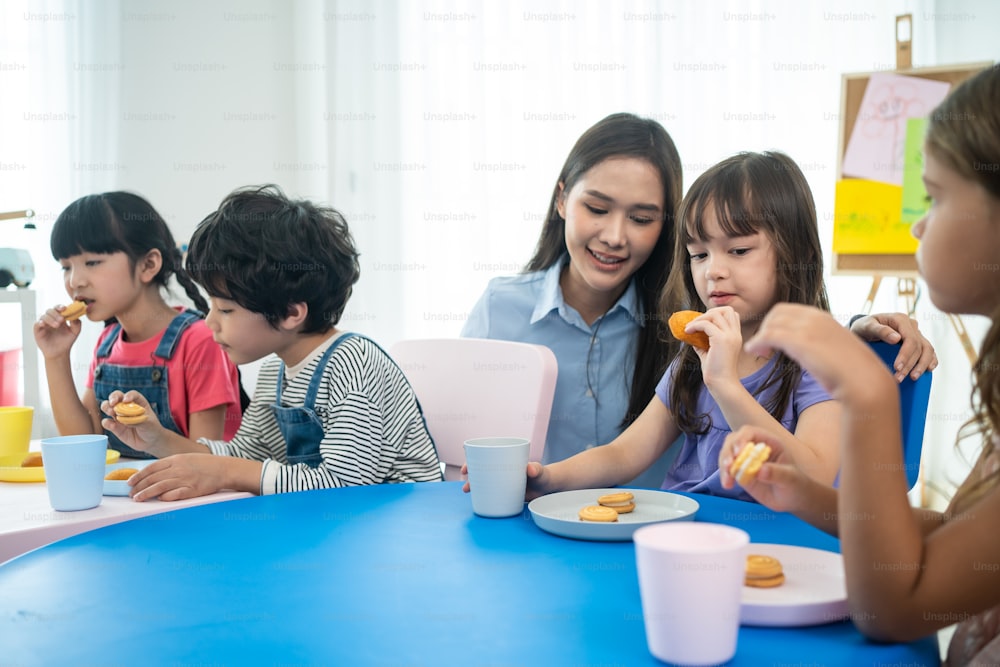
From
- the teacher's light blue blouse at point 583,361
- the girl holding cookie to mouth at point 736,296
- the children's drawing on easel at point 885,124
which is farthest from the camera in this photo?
the children's drawing on easel at point 885,124

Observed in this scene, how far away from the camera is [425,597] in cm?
80

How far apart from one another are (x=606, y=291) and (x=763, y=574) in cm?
125

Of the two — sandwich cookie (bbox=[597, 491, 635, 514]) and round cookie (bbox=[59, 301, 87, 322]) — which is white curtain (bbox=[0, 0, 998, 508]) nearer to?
round cookie (bbox=[59, 301, 87, 322])

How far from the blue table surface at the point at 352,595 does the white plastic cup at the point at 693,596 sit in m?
0.03

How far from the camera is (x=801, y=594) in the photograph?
2.47ft

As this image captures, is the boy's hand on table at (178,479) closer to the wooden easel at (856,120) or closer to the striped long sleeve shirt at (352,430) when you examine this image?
the striped long sleeve shirt at (352,430)

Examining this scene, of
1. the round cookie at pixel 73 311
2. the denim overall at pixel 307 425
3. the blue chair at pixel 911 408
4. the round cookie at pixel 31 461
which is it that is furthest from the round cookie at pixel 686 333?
the round cookie at pixel 73 311

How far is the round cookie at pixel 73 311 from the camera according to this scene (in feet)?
6.95

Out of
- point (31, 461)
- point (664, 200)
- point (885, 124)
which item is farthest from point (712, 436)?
point (885, 124)

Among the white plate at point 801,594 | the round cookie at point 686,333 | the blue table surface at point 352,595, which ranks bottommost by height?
the blue table surface at point 352,595

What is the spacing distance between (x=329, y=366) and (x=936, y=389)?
3237 mm

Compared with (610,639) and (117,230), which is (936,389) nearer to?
(117,230)

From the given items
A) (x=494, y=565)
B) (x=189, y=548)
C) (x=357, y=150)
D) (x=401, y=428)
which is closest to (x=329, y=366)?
(x=401, y=428)

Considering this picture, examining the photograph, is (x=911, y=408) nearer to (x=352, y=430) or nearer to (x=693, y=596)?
(x=693, y=596)
